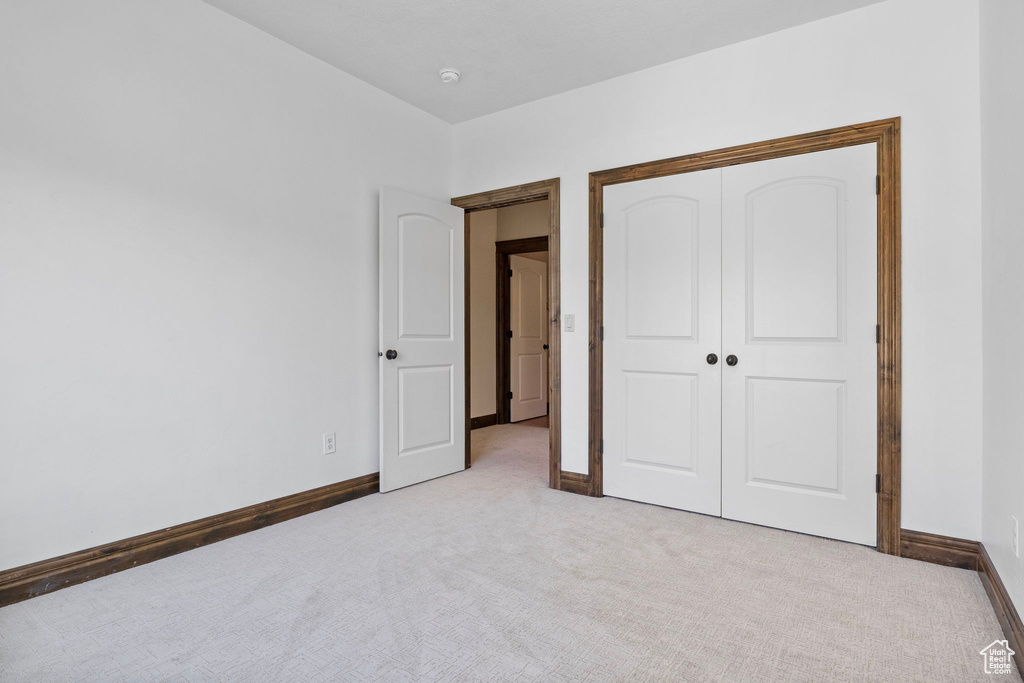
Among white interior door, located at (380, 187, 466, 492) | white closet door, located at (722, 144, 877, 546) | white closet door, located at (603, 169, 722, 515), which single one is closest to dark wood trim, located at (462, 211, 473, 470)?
white interior door, located at (380, 187, 466, 492)

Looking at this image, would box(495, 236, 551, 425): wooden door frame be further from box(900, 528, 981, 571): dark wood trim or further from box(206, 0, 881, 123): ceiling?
box(900, 528, 981, 571): dark wood trim

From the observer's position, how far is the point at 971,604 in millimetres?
2057

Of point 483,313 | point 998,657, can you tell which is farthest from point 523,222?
point 998,657

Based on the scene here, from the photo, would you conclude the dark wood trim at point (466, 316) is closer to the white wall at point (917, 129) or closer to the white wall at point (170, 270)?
the white wall at point (170, 270)

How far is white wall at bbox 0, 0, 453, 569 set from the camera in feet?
7.12

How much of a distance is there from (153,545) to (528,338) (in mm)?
4927

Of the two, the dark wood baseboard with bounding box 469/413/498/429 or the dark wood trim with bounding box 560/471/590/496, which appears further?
the dark wood baseboard with bounding box 469/413/498/429

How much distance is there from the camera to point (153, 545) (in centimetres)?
250

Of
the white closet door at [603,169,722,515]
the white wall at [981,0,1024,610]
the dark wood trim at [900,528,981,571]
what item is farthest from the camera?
the white closet door at [603,169,722,515]

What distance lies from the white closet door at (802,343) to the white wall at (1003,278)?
454 mm

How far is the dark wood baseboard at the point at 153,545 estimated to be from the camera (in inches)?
84.1

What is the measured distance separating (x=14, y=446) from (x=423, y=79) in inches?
112

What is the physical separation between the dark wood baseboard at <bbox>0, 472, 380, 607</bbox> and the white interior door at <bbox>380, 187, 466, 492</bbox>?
1.66ft

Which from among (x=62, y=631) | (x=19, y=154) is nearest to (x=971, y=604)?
(x=62, y=631)
